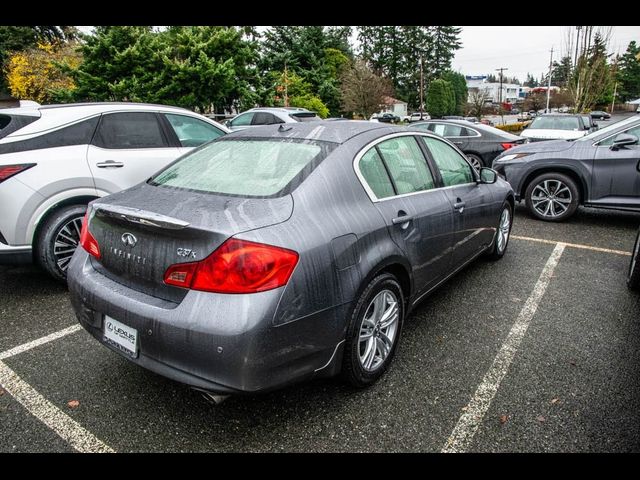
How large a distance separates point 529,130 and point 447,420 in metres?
13.0

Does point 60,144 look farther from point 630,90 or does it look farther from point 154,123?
point 630,90

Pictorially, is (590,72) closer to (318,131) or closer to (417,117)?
(417,117)

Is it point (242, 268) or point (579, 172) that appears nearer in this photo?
point (242, 268)

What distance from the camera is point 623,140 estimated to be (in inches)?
234

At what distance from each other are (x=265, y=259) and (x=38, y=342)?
2.27 meters

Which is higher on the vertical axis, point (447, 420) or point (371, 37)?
point (371, 37)

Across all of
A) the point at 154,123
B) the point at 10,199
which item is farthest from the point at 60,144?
the point at 154,123

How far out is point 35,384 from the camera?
262 cm

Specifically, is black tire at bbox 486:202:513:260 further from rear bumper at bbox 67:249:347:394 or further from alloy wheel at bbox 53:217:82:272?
alloy wheel at bbox 53:217:82:272

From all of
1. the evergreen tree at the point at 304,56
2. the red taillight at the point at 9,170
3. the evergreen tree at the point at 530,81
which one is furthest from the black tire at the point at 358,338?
the evergreen tree at the point at 530,81

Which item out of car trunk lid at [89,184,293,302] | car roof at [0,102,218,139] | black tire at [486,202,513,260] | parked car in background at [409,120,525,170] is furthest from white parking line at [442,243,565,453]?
parked car in background at [409,120,525,170]

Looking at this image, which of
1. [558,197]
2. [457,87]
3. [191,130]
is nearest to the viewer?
[191,130]

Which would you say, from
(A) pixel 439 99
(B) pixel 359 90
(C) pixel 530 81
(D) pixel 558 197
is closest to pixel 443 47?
(A) pixel 439 99

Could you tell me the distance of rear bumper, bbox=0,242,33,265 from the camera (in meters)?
3.62
